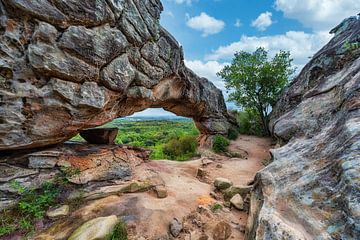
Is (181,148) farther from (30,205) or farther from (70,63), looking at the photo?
(70,63)

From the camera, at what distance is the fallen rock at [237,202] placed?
6.75 metres

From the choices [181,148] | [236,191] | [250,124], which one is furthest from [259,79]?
[236,191]

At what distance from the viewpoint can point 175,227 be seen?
5652mm

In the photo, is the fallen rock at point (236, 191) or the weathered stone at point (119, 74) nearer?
the weathered stone at point (119, 74)

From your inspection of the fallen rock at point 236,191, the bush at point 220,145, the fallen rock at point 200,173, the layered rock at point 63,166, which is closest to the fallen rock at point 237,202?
the fallen rock at point 236,191

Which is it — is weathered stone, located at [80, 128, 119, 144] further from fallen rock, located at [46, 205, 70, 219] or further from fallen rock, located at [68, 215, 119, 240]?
fallen rock, located at [68, 215, 119, 240]

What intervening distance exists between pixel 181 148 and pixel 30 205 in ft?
36.2

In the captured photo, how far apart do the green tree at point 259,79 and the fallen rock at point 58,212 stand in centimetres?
1855

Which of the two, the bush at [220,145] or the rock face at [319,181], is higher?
the rock face at [319,181]

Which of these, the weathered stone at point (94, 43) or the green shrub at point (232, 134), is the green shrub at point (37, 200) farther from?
the green shrub at point (232, 134)

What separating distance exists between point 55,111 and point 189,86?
30.5ft

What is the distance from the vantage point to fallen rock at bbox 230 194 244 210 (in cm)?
675

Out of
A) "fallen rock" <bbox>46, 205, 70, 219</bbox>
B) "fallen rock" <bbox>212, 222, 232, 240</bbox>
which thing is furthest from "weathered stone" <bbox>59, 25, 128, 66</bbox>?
"fallen rock" <bbox>212, 222, 232, 240</bbox>

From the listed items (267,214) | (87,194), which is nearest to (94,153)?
(87,194)
